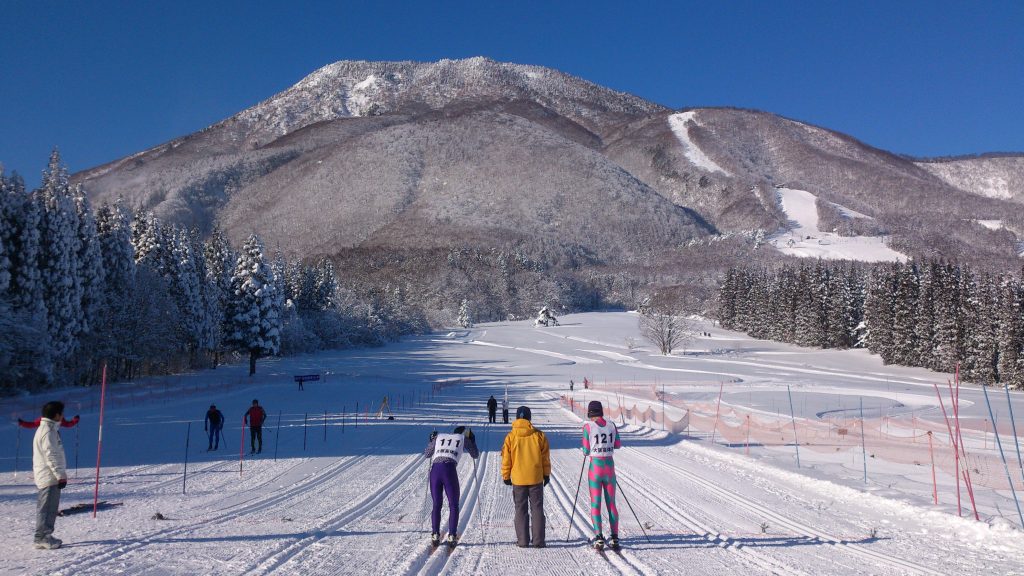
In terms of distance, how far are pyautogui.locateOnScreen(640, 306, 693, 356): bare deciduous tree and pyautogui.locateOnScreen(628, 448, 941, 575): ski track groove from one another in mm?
67720

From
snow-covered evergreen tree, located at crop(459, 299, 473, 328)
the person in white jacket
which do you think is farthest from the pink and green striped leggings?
snow-covered evergreen tree, located at crop(459, 299, 473, 328)

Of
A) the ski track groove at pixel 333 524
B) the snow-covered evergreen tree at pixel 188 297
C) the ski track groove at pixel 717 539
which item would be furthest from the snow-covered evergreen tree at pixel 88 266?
the ski track groove at pixel 717 539

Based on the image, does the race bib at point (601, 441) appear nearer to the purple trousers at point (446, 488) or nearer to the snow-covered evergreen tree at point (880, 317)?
the purple trousers at point (446, 488)

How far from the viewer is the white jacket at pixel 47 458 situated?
7.24 metres

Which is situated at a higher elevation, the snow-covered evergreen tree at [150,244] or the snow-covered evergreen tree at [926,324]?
the snow-covered evergreen tree at [150,244]

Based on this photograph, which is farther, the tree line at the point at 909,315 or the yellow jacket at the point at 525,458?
the tree line at the point at 909,315

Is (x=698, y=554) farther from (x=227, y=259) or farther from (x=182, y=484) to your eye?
(x=227, y=259)

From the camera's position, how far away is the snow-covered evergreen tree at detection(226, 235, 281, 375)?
4916cm

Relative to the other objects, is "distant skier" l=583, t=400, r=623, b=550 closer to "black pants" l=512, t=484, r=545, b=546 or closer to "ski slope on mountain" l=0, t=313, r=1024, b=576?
"ski slope on mountain" l=0, t=313, r=1024, b=576

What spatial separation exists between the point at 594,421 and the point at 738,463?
8731mm

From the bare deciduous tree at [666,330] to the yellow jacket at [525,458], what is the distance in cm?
7335

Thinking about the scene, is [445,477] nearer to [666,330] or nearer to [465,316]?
[666,330]

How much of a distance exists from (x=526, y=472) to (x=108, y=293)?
4308 centimetres

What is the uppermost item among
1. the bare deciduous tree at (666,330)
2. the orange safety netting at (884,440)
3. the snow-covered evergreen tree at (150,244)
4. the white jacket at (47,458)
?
the snow-covered evergreen tree at (150,244)
